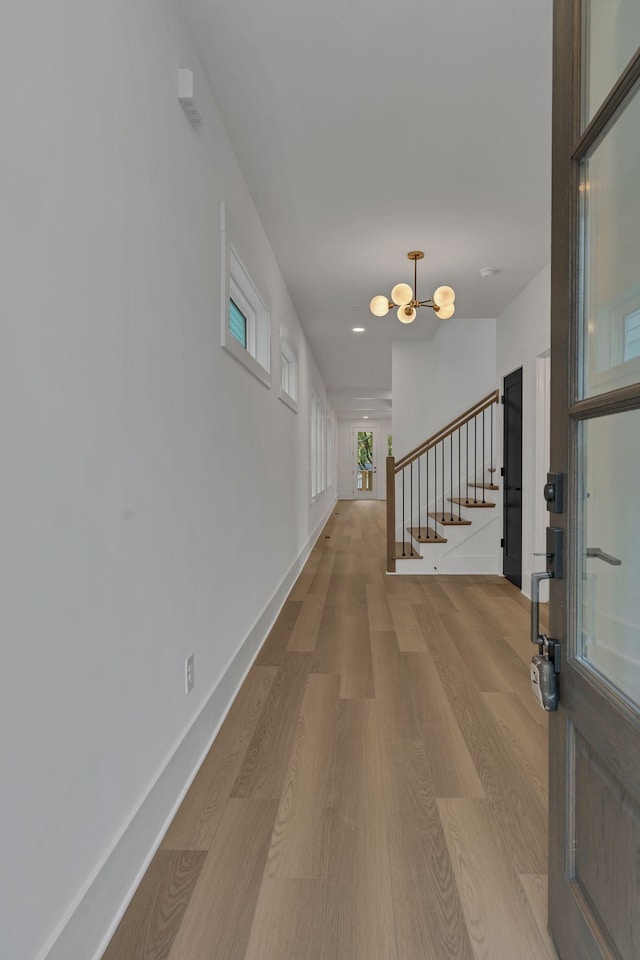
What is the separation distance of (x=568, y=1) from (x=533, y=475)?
3.90m

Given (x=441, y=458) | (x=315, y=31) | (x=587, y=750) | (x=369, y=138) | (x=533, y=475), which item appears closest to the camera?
(x=587, y=750)

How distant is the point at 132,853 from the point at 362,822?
711 millimetres

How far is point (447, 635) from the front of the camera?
12.0 ft

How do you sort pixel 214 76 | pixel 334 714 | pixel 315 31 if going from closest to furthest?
pixel 315 31 → pixel 214 76 → pixel 334 714

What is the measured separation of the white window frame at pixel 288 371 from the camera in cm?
478

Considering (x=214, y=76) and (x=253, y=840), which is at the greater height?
(x=214, y=76)

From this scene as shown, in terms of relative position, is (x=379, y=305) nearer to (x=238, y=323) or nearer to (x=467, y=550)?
(x=238, y=323)

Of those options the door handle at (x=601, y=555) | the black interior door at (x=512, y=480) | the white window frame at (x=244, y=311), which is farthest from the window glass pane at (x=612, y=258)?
the black interior door at (x=512, y=480)

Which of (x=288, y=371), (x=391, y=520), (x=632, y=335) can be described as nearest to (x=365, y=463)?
(x=391, y=520)

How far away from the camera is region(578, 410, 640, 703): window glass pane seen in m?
0.95

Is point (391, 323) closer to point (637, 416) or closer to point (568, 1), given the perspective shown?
point (568, 1)

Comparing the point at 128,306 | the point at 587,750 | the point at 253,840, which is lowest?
the point at 253,840

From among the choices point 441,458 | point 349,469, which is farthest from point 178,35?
point 349,469

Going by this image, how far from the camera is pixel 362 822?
5.68 ft
